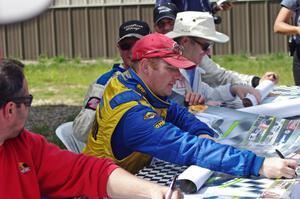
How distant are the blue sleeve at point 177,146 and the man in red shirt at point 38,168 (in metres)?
0.37

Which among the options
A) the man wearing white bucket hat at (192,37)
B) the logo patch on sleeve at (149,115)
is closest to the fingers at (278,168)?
the logo patch on sleeve at (149,115)

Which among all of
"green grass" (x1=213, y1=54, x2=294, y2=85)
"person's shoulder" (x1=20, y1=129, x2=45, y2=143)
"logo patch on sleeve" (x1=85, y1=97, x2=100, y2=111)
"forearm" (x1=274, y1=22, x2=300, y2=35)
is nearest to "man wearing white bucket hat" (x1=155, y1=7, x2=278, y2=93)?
"forearm" (x1=274, y1=22, x2=300, y2=35)

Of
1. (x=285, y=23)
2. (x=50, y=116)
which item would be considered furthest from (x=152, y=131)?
(x=50, y=116)

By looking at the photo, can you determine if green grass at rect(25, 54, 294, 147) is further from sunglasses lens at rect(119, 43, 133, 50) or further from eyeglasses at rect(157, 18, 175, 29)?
sunglasses lens at rect(119, 43, 133, 50)

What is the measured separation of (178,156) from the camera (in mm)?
2490

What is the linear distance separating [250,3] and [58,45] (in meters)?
4.18

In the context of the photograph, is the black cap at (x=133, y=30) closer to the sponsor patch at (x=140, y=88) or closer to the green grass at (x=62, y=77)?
the sponsor patch at (x=140, y=88)

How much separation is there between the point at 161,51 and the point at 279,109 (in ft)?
3.71

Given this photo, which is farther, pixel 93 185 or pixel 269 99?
pixel 269 99

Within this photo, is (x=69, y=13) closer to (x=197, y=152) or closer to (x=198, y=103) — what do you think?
(x=198, y=103)

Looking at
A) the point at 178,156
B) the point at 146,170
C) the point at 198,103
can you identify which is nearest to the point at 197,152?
the point at 178,156

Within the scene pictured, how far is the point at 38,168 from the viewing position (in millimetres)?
2172

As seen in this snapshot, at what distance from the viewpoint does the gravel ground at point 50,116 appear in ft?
26.1

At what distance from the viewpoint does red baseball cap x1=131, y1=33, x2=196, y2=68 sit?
267cm
